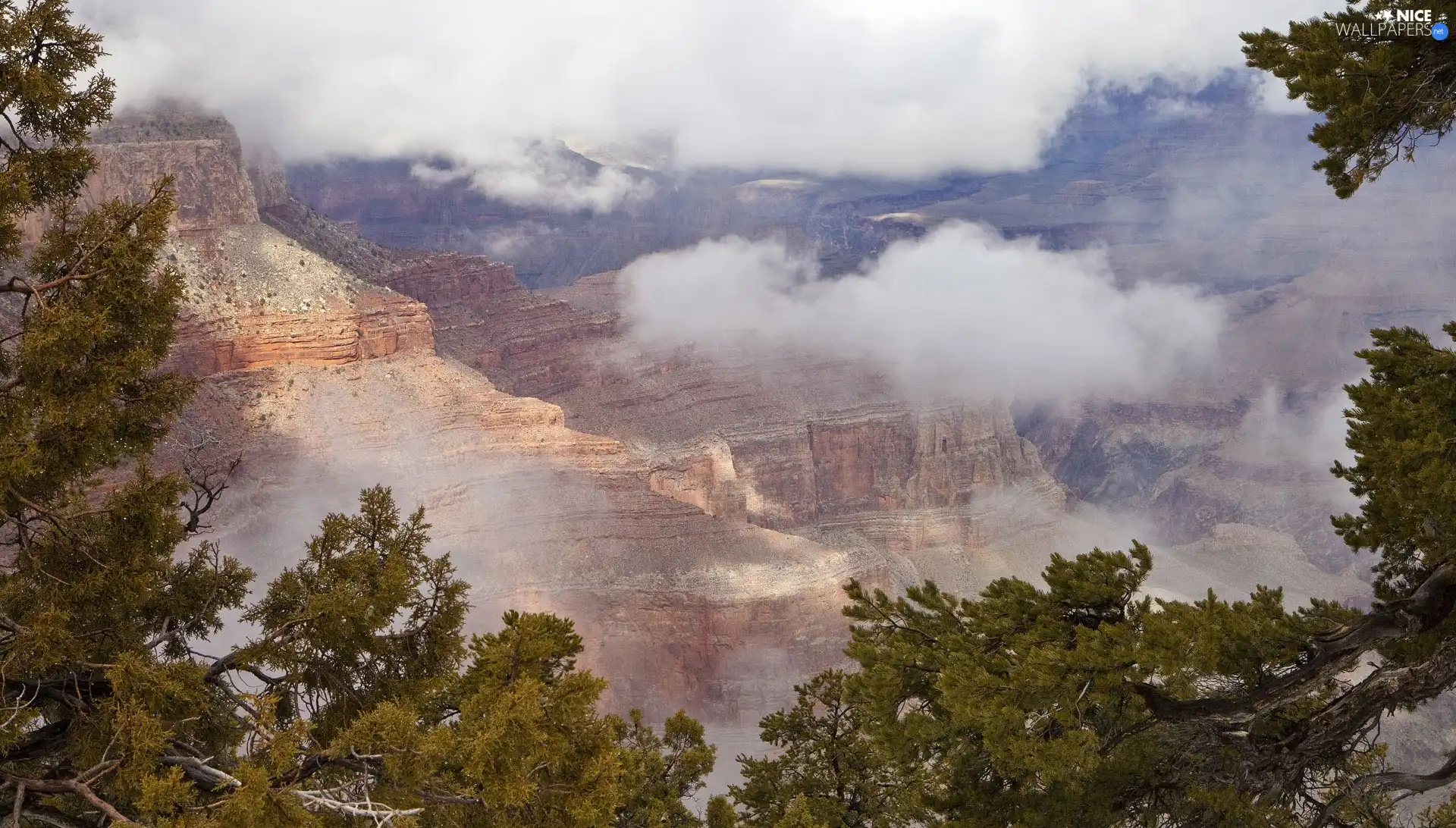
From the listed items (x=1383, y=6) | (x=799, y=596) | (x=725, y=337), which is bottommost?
(x=799, y=596)

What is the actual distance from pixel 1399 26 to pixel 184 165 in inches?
2324

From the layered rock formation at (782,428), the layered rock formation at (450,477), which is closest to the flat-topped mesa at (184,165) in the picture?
the layered rock formation at (450,477)

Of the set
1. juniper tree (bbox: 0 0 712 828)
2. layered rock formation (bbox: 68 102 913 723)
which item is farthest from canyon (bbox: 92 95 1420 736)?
juniper tree (bbox: 0 0 712 828)

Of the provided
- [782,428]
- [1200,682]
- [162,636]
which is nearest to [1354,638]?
[1200,682]

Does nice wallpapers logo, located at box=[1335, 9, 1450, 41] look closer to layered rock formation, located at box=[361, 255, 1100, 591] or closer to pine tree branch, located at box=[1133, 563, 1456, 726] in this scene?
pine tree branch, located at box=[1133, 563, 1456, 726]

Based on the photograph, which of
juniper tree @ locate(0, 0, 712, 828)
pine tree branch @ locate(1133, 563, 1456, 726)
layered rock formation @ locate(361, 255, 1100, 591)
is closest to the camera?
juniper tree @ locate(0, 0, 712, 828)

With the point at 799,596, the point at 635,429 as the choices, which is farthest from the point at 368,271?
the point at 799,596

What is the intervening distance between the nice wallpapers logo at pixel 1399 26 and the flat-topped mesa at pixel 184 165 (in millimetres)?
54741

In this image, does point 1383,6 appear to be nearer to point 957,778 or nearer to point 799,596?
point 957,778

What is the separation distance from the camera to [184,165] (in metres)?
53.4

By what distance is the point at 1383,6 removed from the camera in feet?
25.0

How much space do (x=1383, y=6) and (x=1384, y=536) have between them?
4.60m

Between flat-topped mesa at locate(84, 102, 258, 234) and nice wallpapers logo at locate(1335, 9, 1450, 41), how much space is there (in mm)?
54741

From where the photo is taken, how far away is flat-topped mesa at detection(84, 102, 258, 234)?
50.6m
